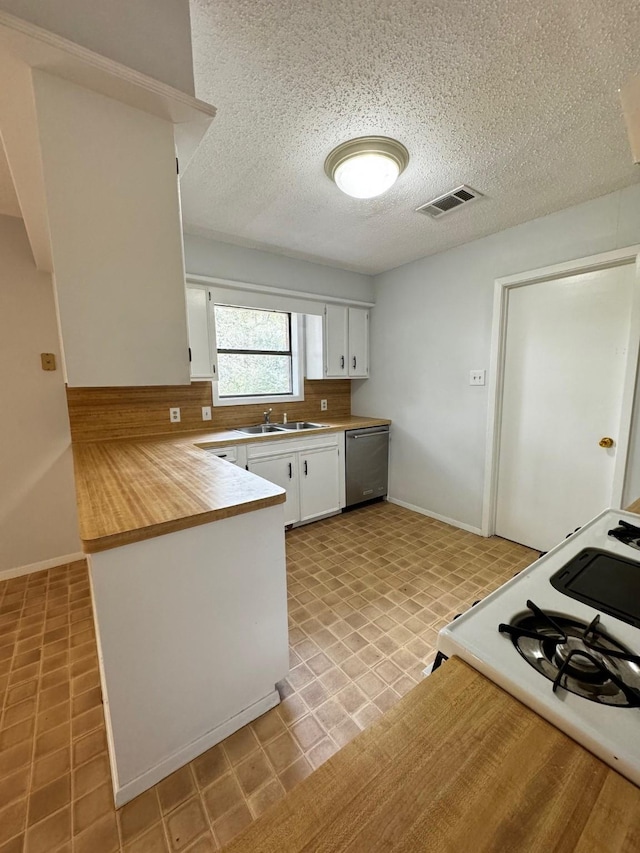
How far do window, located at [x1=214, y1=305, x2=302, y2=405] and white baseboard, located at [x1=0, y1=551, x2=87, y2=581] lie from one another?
1677 millimetres

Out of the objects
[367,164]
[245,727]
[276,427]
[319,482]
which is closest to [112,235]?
[367,164]

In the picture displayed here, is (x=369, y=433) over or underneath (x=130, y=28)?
underneath

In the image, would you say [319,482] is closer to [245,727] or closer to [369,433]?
[369,433]

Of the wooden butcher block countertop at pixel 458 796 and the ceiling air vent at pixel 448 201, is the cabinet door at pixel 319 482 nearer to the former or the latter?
the ceiling air vent at pixel 448 201

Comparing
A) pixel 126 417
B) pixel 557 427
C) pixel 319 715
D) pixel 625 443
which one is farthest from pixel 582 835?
pixel 126 417

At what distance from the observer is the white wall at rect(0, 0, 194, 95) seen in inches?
36.5

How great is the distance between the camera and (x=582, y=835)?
394mm

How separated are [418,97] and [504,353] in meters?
1.91

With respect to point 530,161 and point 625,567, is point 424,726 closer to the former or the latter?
point 625,567

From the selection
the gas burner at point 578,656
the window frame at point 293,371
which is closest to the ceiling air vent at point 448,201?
the window frame at point 293,371

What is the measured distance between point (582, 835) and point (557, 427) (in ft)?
8.65

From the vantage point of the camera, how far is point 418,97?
4.57 feet

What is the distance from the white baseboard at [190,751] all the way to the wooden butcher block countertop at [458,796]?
1.09 meters

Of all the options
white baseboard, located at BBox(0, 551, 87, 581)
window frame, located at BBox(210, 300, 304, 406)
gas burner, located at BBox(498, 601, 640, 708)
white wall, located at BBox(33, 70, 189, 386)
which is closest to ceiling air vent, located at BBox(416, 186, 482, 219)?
window frame, located at BBox(210, 300, 304, 406)
